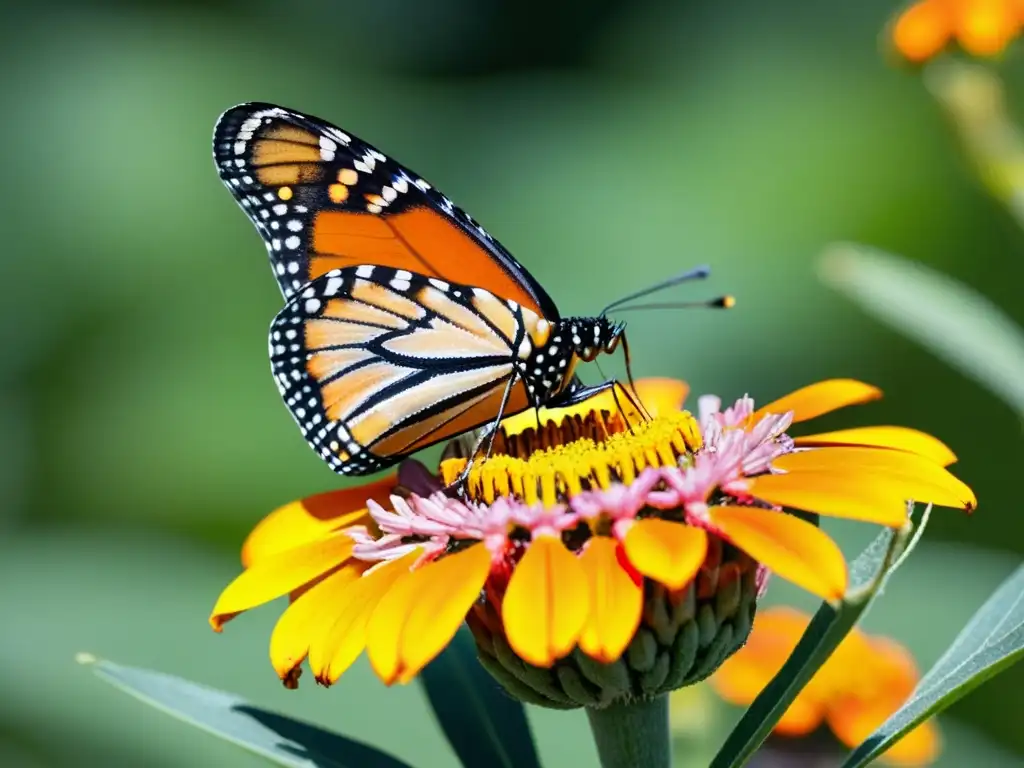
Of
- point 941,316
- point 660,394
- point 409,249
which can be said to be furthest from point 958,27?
point 409,249

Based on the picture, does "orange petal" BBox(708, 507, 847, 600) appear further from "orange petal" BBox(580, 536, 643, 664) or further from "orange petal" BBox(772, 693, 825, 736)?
"orange petal" BBox(772, 693, 825, 736)

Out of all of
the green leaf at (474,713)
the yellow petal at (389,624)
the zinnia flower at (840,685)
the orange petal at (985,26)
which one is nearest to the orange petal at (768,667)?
the zinnia flower at (840,685)

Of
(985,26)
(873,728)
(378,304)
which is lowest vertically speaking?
(873,728)

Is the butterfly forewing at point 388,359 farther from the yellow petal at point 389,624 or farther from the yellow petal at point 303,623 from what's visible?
the yellow petal at point 389,624

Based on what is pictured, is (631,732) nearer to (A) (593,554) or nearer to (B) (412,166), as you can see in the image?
(A) (593,554)

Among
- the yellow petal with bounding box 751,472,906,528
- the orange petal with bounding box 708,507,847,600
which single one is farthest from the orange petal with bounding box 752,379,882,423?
the orange petal with bounding box 708,507,847,600
